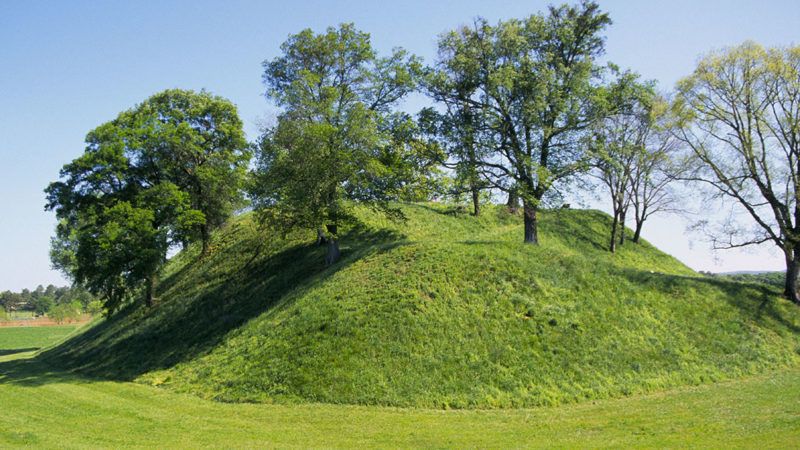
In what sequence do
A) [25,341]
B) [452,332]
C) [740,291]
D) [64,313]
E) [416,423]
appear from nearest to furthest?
[416,423] → [452,332] → [740,291] → [25,341] → [64,313]

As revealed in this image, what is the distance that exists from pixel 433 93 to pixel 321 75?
8.60 metres

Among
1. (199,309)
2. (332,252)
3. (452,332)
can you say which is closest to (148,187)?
(199,309)

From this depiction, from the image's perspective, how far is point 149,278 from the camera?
39.8m

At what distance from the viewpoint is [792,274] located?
33.4 meters

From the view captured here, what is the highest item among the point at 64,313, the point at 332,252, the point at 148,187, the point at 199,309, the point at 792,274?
the point at 148,187

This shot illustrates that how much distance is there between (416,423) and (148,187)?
33.7m

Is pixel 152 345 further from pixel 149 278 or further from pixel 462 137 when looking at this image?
pixel 462 137

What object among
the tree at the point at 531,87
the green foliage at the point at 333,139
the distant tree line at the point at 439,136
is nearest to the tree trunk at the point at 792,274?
the distant tree line at the point at 439,136

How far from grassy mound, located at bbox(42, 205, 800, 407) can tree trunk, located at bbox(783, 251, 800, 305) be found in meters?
0.93

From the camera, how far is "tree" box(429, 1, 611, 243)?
34.0m

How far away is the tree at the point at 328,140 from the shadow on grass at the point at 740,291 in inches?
700

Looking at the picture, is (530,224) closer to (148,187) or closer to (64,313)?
(148,187)

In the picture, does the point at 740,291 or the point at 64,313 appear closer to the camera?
the point at 740,291

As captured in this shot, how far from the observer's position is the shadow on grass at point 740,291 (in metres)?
31.0
